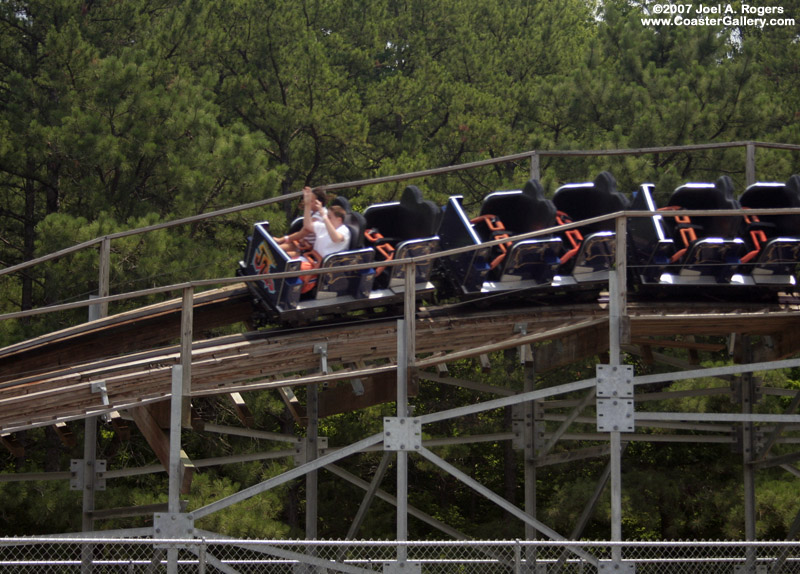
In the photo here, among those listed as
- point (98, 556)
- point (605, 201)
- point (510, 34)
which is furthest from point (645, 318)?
point (510, 34)

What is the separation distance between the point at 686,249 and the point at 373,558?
7433 millimetres

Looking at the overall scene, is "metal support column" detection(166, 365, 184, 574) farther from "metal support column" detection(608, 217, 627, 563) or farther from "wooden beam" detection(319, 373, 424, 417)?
"metal support column" detection(608, 217, 627, 563)

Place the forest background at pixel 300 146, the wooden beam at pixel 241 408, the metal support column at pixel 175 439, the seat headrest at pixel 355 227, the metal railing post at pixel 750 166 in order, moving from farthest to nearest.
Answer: the forest background at pixel 300 146 → the metal railing post at pixel 750 166 → the seat headrest at pixel 355 227 → the wooden beam at pixel 241 408 → the metal support column at pixel 175 439

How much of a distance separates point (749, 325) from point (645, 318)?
1344 millimetres

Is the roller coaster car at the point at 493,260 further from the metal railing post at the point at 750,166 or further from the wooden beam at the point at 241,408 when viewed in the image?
the metal railing post at the point at 750,166

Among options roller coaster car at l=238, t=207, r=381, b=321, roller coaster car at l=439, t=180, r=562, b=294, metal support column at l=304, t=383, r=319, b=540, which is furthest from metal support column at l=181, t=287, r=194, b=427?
metal support column at l=304, t=383, r=319, b=540

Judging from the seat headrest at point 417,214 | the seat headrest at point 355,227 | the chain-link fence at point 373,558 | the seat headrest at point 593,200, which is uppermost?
the seat headrest at point 593,200

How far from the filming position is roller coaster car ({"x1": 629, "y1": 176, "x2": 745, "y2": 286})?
12031mm

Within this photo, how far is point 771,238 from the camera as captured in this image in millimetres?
12414

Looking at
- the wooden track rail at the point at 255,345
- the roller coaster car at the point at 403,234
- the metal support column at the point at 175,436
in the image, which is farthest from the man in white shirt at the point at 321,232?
the metal support column at the point at 175,436

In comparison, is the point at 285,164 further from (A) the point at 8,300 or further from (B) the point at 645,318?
(B) the point at 645,318

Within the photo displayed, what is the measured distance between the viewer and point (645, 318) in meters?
11.4

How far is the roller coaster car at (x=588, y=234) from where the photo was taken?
12.1 meters

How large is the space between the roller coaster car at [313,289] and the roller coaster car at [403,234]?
0.76ft
